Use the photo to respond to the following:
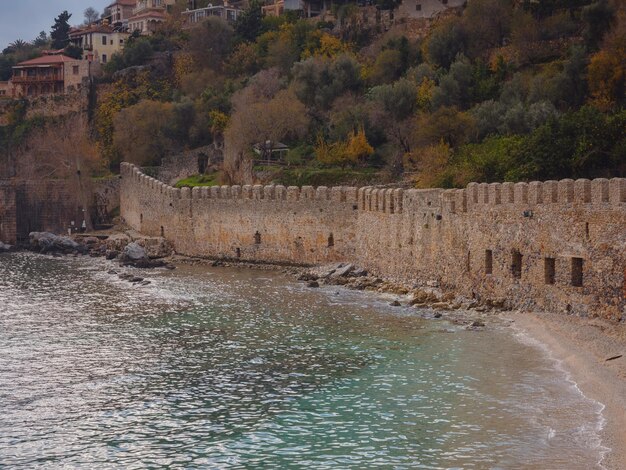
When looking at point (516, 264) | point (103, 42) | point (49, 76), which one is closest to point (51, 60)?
point (49, 76)

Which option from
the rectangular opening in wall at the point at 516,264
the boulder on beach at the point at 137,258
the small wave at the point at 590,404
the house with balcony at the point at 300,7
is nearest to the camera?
the small wave at the point at 590,404

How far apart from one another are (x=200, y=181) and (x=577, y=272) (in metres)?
29.2

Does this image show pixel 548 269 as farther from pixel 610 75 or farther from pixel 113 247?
pixel 113 247

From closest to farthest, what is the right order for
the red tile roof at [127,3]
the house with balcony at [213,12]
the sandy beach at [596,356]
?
the sandy beach at [596,356] → the house with balcony at [213,12] → the red tile roof at [127,3]

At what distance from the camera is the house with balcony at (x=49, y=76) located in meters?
73.2

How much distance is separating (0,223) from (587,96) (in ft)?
93.1

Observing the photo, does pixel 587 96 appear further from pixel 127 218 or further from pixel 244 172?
pixel 127 218

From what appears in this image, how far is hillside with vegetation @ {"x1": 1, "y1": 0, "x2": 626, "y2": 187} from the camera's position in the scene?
3378 centimetres

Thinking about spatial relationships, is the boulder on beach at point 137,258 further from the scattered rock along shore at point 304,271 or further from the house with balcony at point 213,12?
the house with balcony at point 213,12

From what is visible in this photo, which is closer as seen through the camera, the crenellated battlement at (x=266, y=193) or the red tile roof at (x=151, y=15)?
the crenellated battlement at (x=266, y=193)

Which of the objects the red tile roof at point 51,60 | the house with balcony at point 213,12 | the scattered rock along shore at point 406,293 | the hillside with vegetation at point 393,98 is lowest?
the scattered rock along shore at point 406,293

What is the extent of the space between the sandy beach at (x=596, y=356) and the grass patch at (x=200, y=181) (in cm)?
2614

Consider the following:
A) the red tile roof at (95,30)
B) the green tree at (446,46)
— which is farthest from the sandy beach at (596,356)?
the red tile roof at (95,30)

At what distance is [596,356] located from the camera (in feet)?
65.3
